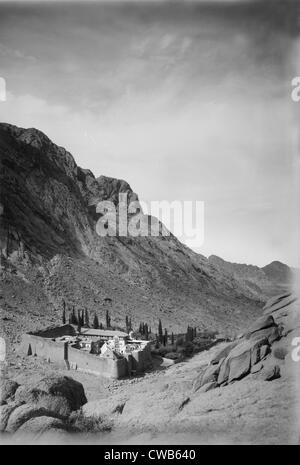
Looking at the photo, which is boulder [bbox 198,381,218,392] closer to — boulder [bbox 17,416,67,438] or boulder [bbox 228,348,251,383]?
boulder [bbox 228,348,251,383]

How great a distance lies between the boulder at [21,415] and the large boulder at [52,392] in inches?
53.3

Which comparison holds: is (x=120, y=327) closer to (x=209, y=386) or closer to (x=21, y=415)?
(x=209, y=386)

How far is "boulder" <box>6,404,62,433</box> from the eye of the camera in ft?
26.5

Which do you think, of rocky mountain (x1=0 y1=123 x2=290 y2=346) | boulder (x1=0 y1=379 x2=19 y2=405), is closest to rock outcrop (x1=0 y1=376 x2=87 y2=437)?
boulder (x1=0 y1=379 x2=19 y2=405)

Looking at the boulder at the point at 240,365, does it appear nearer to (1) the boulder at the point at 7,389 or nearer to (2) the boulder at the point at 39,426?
(2) the boulder at the point at 39,426

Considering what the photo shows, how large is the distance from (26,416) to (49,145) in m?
60.9

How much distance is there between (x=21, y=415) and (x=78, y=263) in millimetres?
39840

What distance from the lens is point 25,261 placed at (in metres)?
42.1

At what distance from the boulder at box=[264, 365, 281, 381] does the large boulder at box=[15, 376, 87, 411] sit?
5.42 metres

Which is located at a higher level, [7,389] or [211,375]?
[211,375]

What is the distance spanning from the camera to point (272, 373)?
945 centimetres

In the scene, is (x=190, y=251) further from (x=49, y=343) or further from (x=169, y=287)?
(x=49, y=343)

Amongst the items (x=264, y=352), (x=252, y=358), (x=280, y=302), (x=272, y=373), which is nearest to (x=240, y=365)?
(x=252, y=358)

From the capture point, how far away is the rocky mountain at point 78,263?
126 ft
